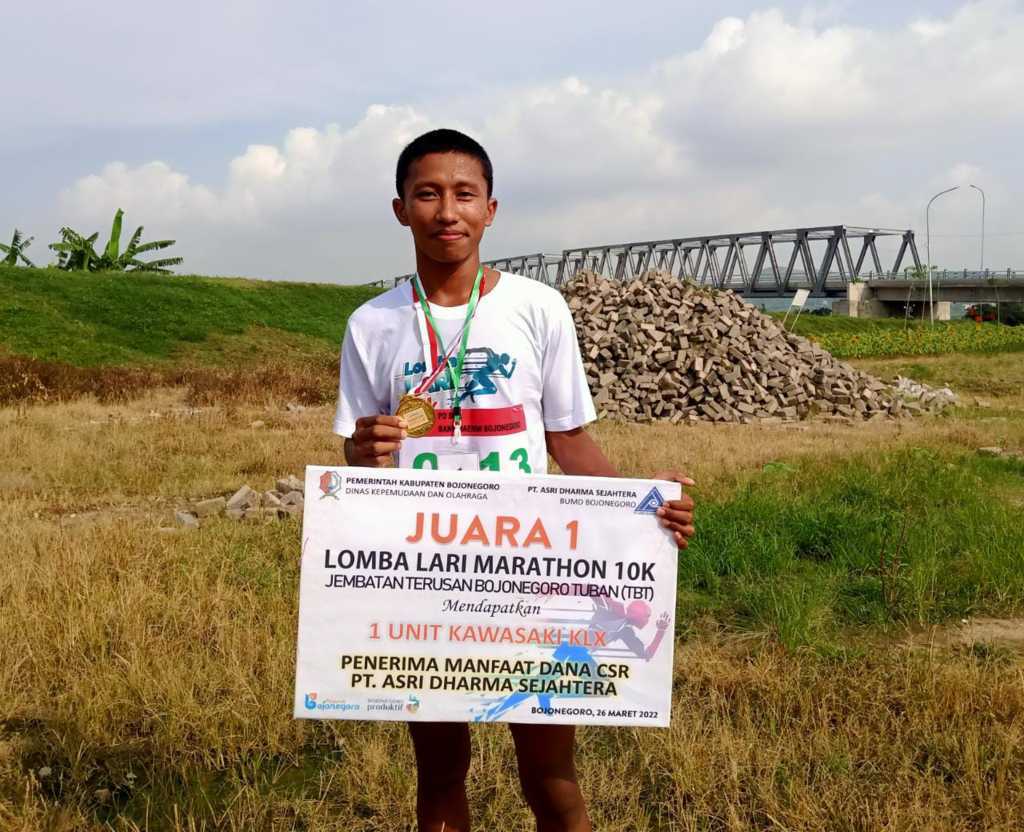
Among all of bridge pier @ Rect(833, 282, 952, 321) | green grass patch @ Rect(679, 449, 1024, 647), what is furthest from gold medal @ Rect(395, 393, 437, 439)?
bridge pier @ Rect(833, 282, 952, 321)

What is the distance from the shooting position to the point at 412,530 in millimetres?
1584

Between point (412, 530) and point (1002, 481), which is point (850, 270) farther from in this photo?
point (412, 530)

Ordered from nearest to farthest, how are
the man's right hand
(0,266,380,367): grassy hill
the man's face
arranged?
the man's right hand → the man's face → (0,266,380,367): grassy hill

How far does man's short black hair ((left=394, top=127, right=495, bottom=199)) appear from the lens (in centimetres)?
178

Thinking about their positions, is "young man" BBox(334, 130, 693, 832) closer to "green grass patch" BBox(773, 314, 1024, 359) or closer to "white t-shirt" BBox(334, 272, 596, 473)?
"white t-shirt" BBox(334, 272, 596, 473)

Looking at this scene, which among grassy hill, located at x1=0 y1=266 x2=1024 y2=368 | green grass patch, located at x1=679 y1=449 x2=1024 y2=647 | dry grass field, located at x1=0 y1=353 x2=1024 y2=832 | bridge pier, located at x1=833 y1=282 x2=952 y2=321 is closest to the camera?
dry grass field, located at x1=0 y1=353 x2=1024 y2=832

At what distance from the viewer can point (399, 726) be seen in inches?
120

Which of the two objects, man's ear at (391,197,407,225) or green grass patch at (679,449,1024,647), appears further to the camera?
green grass patch at (679,449,1024,647)

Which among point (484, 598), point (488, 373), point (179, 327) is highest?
point (179, 327)

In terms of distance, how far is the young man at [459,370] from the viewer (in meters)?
1.75

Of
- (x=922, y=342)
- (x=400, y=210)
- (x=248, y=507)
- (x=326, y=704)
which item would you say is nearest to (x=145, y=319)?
(x=248, y=507)

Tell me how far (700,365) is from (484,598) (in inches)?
465

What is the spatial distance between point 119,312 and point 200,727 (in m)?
24.2

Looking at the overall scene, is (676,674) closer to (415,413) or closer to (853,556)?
(853,556)
